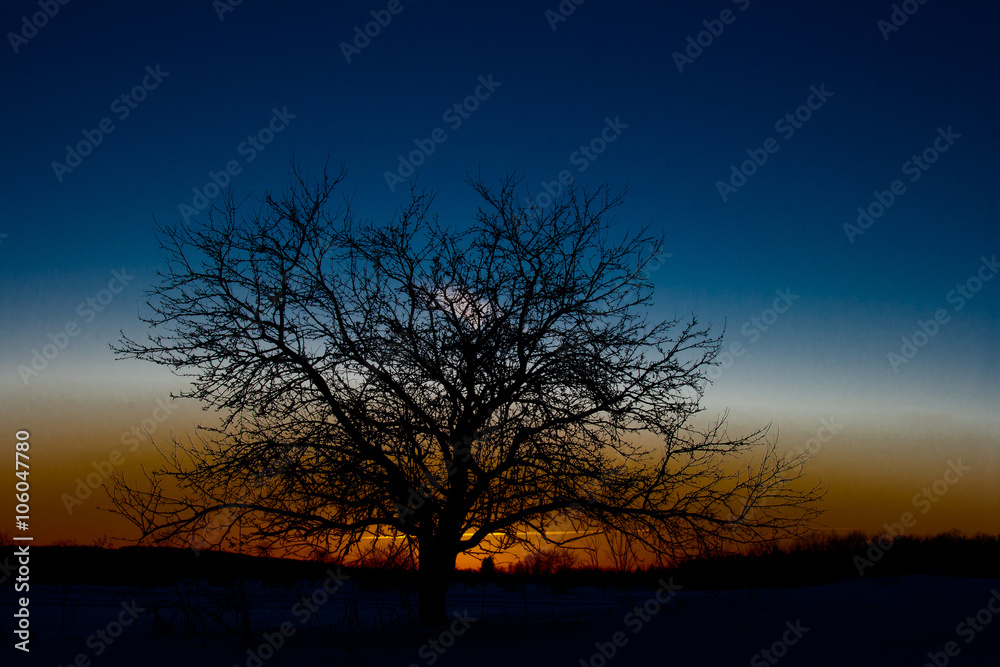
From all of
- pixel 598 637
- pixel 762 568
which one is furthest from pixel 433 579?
pixel 762 568

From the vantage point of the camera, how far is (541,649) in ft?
22.5

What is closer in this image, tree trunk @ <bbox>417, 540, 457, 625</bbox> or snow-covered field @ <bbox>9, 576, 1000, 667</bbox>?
snow-covered field @ <bbox>9, 576, 1000, 667</bbox>

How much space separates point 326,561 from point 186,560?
9.03 feet

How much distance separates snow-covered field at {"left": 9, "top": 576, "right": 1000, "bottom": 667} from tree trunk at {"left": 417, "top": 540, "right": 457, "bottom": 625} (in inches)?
9.7

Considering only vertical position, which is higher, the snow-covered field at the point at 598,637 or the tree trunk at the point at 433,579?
the tree trunk at the point at 433,579

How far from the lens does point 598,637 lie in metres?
7.55

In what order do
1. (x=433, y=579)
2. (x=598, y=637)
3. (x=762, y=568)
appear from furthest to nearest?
(x=762, y=568) → (x=433, y=579) → (x=598, y=637)

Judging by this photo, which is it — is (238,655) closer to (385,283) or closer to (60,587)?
(385,283)

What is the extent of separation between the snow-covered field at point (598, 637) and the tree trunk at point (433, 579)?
0.25 m

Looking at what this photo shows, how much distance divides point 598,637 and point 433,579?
2.53m

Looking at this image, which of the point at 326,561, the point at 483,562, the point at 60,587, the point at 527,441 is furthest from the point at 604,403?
the point at 60,587

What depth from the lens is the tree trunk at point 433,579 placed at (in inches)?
359

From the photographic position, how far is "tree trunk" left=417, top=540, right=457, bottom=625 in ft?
29.9

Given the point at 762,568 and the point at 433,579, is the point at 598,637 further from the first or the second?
the point at 762,568
